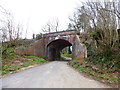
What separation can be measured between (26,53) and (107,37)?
1260cm

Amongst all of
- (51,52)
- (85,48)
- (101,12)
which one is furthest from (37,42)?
(101,12)

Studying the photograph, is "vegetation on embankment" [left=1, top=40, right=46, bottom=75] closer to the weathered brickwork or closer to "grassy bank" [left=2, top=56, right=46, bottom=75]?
"grassy bank" [left=2, top=56, right=46, bottom=75]

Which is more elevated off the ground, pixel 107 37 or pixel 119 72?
pixel 107 37

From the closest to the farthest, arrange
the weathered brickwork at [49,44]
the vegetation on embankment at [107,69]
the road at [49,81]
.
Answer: the road at [49,81], the vegetation on embankment at [107,69], the weathered brickwork at [49,44]

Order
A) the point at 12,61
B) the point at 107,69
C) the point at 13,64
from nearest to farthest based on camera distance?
1. the point at 107,69
2. the point at 13,64
3. the point at 12,61

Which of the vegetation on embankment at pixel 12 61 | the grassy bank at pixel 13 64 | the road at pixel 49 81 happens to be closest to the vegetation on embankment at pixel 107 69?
the road at pixel 49 81

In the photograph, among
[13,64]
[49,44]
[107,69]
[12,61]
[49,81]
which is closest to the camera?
[49,81]

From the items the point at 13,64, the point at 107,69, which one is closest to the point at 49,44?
the point at 13,64

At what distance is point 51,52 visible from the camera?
20844mm

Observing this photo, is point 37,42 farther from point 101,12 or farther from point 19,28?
point 101,12

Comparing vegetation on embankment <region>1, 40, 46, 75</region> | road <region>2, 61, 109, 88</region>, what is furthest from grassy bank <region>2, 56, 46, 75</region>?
road <region>2, 61, 109, 88</region>

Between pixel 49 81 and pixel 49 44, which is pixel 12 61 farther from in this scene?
pixel 49 44

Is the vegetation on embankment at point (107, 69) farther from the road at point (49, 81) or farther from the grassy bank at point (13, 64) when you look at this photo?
the grassy bank at point (13, 64)

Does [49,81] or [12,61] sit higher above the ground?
[12,61]
